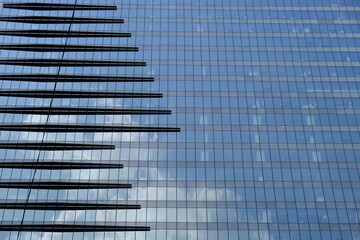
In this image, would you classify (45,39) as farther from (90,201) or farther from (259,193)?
(259,193)

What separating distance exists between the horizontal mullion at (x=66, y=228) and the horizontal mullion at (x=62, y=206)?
6.94 feet

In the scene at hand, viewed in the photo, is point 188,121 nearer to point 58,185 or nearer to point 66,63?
point 58,185

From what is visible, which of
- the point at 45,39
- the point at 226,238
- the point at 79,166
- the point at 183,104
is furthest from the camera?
the point at 45,39

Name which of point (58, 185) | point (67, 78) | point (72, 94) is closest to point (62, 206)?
point (58, 185)

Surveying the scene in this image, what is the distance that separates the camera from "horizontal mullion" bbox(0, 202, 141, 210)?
196 ft

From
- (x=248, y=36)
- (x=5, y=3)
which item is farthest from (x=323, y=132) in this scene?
(x=5, y=3)

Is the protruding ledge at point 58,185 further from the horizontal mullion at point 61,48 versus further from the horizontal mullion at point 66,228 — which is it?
the horizontal mullion at point 61,48

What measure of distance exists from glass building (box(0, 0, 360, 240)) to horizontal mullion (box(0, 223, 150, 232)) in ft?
0.52

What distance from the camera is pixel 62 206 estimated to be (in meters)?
60.1

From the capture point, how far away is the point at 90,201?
6053 centimetres

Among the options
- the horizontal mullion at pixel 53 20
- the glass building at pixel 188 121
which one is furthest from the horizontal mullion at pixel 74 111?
the horizontal mullion at pixel 53 20

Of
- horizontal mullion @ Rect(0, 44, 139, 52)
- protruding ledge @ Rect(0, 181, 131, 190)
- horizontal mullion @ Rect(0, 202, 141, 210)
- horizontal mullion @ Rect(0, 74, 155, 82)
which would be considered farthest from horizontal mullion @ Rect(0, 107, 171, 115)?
horizontal mullion @ Rect(0, 202, 141, 210)

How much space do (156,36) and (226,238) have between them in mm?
31444

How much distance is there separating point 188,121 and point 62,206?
19.3 meters
